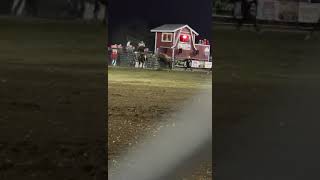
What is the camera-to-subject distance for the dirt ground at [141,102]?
9.96 ft

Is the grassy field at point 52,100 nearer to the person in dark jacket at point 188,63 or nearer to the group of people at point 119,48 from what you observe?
the group of people at point 119,48

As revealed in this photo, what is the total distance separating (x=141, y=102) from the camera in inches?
120

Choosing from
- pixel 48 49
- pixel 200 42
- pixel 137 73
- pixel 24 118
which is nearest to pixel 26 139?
pixel 24 118

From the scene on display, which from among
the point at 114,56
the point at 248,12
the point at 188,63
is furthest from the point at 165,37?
the point at 248,12

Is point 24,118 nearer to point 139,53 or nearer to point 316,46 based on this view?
point 139,53

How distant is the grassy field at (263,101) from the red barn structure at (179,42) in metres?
0.15

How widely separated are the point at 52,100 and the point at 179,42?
0.89 m

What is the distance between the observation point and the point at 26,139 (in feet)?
10.7

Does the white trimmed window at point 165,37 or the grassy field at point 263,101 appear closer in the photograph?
the white trimmed window at point 165,37

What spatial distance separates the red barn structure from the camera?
300 cm

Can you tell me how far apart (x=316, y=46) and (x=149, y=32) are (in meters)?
1.07

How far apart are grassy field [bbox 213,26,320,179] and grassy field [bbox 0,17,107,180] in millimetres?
767

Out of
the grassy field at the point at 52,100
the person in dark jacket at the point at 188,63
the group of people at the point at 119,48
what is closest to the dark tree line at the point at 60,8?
the grassy field at the point at 52,100

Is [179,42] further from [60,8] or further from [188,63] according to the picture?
[60,8]
